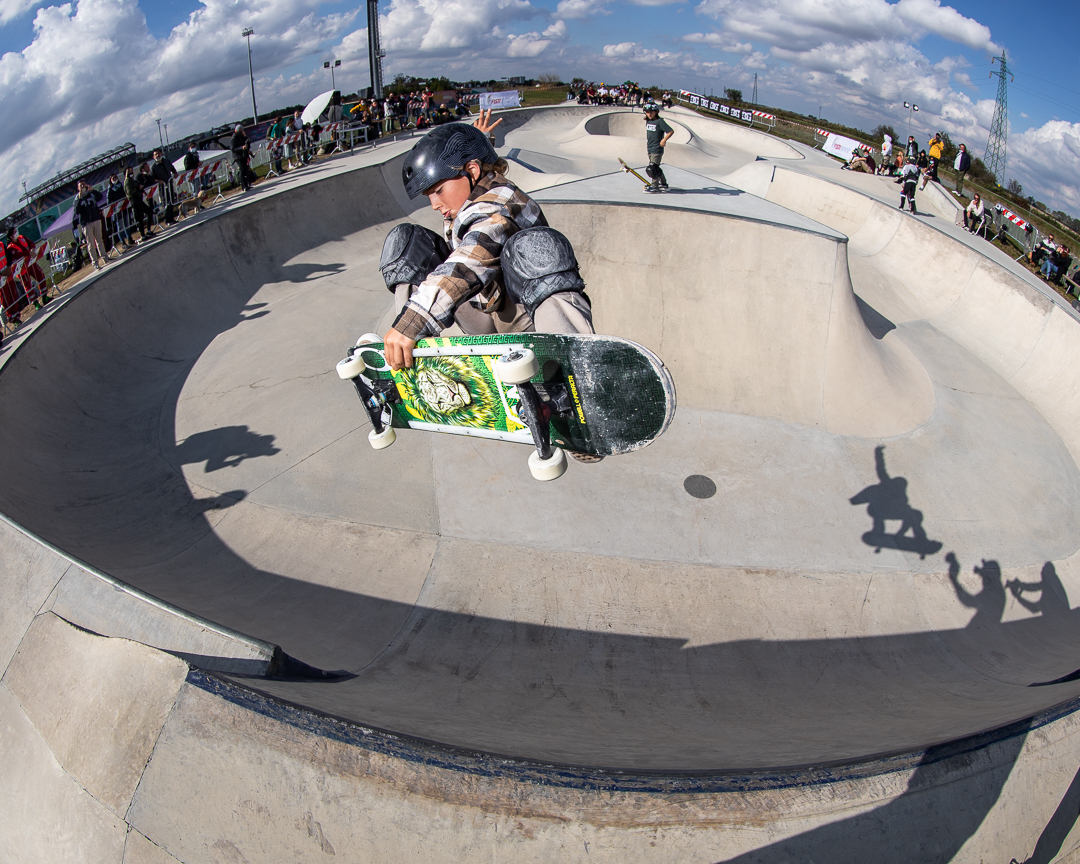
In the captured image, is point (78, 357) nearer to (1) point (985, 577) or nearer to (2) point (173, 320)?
(2) point (173, 320)

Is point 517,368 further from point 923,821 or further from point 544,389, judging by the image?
point 923,821

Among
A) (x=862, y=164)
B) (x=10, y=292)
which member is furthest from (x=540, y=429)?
(x=862, y=164)

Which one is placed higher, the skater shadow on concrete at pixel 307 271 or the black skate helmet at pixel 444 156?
the black skate helmet at pixel 444 156

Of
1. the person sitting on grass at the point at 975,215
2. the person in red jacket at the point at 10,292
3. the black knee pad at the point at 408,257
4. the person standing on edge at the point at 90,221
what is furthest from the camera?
the person sitting on grass at the point at 975,215

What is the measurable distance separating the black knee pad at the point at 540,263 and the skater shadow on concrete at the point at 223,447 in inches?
197

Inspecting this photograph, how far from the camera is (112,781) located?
258cm

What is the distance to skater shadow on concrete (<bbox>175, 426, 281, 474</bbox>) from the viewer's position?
689 centimetres

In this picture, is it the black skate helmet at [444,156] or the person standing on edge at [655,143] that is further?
the person standing on edge at [655,143]

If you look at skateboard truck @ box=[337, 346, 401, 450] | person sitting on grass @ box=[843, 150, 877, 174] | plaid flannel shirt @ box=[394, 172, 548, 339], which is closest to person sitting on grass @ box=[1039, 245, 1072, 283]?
person sitting on grass @ box=[843, 150, 877, 174]

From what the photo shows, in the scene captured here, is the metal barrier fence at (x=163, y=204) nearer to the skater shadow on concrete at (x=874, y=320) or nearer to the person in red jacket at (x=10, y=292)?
the person in red jacket at (x=10, y=292)

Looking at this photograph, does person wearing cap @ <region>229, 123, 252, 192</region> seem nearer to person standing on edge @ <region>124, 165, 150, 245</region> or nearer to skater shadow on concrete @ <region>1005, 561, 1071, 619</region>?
person standing on edge @ <region>124, 165, 150, 245</region>

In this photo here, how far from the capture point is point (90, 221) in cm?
973

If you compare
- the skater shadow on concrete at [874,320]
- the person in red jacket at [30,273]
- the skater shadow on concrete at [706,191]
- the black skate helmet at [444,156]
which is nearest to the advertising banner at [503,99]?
the skater shadow on concrete at [706,191]

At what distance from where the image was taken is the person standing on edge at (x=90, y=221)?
966 centimetres
